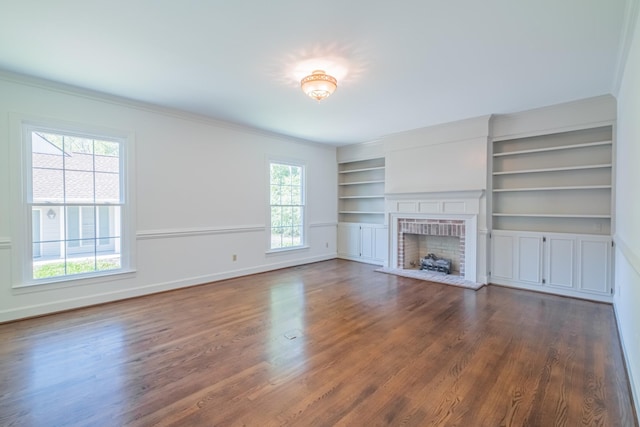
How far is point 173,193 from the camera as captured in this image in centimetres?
448

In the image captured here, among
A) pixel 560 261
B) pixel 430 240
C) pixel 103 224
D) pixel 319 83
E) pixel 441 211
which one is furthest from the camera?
pixel 430 240

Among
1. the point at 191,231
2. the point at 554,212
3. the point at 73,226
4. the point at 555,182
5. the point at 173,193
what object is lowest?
the point at 191,231

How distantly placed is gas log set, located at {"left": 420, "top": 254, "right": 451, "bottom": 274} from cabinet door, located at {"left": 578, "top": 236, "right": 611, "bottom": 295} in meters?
1.79

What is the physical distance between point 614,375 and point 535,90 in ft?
9.86

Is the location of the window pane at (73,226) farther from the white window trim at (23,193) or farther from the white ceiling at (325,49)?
the white ceiling at (325,49)

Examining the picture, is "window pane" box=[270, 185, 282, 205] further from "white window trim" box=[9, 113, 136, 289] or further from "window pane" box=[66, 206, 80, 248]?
"window pane" box=[66, 206, 80, 248]

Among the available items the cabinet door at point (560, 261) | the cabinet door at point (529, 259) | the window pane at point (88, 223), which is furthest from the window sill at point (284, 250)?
the cabinet door at point (560, 261)

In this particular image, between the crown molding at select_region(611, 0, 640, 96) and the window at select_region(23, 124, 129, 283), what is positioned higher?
the crown molding at select_region(611, 0, 640, 96)

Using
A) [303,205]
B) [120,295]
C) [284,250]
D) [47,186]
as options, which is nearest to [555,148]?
[303,205]

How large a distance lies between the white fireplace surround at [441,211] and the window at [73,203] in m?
4.37

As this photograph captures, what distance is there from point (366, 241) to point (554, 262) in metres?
3.32

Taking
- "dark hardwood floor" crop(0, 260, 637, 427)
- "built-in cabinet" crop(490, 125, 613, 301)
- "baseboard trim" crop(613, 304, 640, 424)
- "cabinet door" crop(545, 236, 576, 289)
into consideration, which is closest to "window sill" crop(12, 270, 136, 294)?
"dark hardwood floor" crop(0, 260, 637, 427)

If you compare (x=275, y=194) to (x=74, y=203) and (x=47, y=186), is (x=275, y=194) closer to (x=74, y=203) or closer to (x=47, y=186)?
(x=74, y=203)

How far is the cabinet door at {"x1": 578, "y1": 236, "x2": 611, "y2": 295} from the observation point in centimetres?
384
